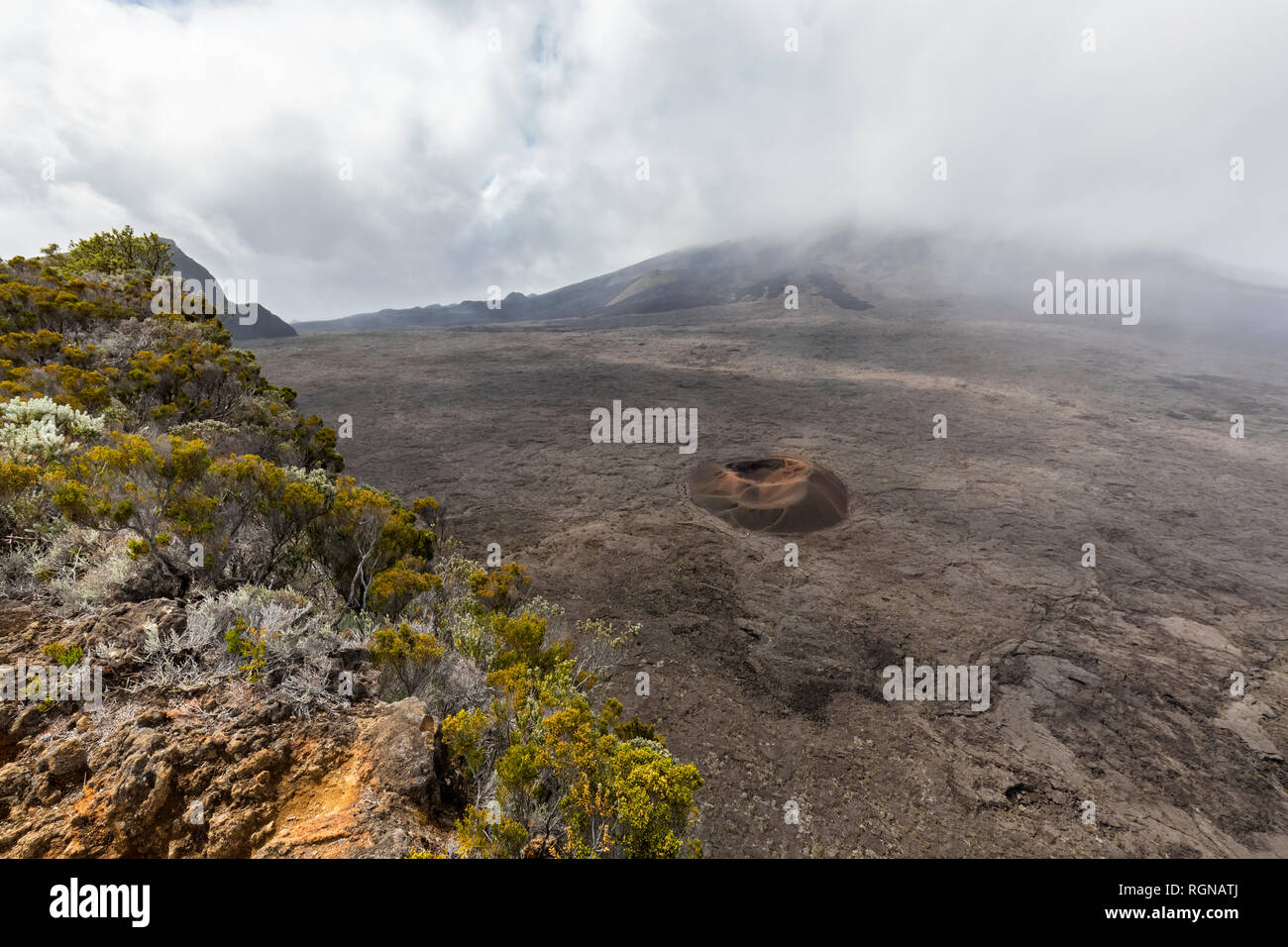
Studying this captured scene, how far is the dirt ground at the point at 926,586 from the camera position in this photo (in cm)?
638

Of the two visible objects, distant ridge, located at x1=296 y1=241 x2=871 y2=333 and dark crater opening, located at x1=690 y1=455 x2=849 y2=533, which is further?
distant ridge, located at x1=296 y1=241 x2=871 y2=333

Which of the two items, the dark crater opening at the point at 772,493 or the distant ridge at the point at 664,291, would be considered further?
the distant ridge at the point at 664,291

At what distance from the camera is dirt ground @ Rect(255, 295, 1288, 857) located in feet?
20.9

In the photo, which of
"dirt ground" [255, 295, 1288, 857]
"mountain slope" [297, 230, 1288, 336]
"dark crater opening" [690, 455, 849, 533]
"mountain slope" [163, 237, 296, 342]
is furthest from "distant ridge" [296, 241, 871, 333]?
"dark crater opening" [690, 455, 849, 533]

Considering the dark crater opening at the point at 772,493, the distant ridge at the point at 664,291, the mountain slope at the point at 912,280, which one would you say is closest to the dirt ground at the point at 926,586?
the dark crater opening at the point at 772,493

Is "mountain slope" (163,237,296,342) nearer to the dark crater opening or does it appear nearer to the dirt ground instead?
the dirt ground

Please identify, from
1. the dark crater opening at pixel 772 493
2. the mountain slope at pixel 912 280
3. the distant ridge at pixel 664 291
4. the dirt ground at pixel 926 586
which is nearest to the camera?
the dirt ground at pixel 926 586

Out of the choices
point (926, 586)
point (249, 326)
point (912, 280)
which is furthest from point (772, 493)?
point (249, 326)

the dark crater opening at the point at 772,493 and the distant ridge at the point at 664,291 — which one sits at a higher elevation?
A: the distant ridge at the point at 664,291

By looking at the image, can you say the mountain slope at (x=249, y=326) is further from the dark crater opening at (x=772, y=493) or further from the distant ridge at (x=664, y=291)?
the dark crater opening at (x=772, y=493)

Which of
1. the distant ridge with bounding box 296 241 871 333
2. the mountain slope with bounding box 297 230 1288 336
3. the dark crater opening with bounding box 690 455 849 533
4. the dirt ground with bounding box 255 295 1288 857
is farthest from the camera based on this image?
the distant ridge with bounding box 296 241 871 333

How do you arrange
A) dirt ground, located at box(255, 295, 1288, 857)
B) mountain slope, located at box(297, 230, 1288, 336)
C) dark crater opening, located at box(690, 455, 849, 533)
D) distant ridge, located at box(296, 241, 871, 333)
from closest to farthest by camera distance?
dirt ground, located at box(255, 295, 1288, 857)
dark crater opening, located at box(690, 455, 849, 533)
mountain slope, located at box(297, 230, 1288, 336)
distant ridge, located at box(296, 241, 871, 333)

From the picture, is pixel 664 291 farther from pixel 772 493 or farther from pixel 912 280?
pixel 772 493

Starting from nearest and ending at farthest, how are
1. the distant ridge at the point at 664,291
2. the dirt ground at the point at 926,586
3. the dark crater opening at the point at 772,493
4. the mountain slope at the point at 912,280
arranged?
the dirt ground at the point at 926,586 < the dark crater opening at the point at 772,493 < the mountain slope at the point at 912,280 < the distant ridge at the point at 664,291
